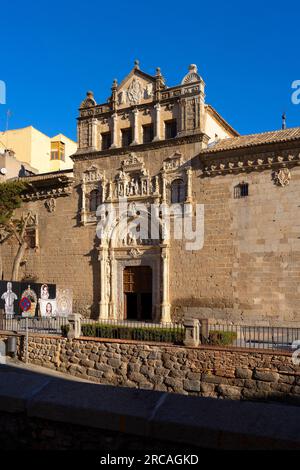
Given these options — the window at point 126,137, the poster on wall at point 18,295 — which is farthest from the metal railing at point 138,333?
the window at point 126,137

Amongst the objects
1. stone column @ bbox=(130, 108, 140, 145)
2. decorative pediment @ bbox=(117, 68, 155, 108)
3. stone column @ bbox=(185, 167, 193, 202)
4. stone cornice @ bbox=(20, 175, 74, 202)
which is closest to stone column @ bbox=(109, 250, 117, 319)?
stone cornice @ bbox=(20, 175, 74, 202)

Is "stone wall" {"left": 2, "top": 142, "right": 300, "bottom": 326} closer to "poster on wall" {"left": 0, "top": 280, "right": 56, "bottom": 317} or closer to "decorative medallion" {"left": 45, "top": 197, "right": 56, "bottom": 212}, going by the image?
"decorative medallion" {"left": 45, "top": 197, "right": 56, "bottom": 212}

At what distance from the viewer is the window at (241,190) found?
60.4 feet

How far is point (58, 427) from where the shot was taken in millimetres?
3230

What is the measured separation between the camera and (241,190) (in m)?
18.5

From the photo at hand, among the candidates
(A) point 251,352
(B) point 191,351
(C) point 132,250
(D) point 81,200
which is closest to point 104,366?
(B) point 191,351

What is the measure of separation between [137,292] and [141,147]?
23.5ft

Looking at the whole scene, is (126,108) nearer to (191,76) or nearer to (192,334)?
(191,76)

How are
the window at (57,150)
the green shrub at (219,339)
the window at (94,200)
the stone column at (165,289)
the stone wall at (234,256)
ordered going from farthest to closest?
the window at (57,150)
the window at (94,200)
the stone column at (165,289)
the stone wall at (234,256)
the green shrub at (219,339)

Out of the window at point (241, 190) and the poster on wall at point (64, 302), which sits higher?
the window at point (241, 190)

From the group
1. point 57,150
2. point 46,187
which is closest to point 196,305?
point 46,187

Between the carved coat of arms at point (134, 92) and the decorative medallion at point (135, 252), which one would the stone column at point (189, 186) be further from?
the carved coat of arms at point (134, 92)

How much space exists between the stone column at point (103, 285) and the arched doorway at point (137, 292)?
0.98 m
